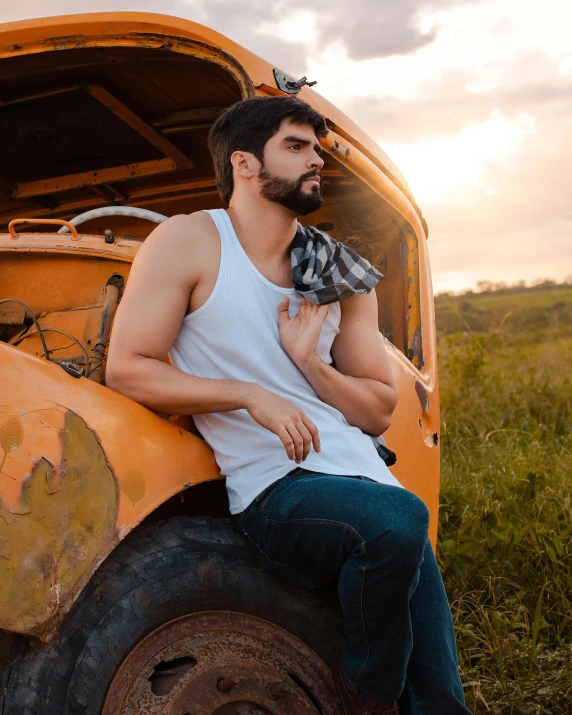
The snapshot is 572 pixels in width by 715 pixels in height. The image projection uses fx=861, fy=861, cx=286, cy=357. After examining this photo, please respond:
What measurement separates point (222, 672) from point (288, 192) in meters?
1.27

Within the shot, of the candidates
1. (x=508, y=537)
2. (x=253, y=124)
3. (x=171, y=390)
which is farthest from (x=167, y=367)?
(x=508, y=537)

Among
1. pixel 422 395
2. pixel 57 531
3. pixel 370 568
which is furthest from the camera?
pixel 422 395

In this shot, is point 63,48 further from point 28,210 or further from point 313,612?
point 313,612

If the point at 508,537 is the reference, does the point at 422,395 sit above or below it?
above

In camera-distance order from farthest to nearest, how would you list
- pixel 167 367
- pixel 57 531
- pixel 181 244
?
pixel 181 244, pixel 167 367, pixel 57 531

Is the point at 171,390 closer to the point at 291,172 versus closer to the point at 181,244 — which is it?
the point at 181,244

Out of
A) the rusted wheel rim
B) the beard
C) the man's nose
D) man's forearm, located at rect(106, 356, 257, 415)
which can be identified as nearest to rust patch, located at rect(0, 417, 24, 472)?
man's forearm, located at rect(106, 356, 257, 415)

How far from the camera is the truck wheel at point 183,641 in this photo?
6.07ft

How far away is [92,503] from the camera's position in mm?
1855

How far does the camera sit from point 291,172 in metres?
2.42

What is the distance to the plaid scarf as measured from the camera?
2.33 m

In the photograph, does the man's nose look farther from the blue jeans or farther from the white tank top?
the blue jeans

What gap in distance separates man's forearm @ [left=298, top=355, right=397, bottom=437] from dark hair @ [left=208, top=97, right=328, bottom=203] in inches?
25.2

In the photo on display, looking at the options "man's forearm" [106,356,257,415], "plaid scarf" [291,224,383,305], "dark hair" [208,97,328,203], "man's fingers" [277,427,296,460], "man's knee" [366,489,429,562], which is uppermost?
"dark hair" [208,97,328,203]
